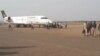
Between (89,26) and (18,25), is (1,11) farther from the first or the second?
(89,26)

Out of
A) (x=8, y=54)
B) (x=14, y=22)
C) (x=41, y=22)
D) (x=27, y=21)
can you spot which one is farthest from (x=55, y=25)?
(x=8, y=54)

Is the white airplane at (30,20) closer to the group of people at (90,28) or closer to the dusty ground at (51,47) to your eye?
the group of people at (90,28)

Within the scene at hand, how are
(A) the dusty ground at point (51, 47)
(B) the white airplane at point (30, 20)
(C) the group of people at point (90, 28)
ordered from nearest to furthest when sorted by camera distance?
(A) the dusty ground at point (51, 47) → (C) the group of people at point (90, 28) → (B) the white airplane at point (30, 20)

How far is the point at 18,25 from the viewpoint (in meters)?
73.1

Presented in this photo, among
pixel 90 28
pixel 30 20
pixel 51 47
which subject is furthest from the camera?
pixel 30 20

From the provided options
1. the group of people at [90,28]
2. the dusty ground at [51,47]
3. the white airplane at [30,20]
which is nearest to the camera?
the dusty ground at [51,47]

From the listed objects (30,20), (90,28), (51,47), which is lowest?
(51,47)

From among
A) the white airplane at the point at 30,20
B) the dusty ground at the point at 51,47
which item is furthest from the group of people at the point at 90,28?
the white airplane at the point at 30,20

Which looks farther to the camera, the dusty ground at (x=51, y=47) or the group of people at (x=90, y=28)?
the group of people at (x=90, y=28)

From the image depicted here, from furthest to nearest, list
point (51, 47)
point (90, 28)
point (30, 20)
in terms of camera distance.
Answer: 1. point (30, 20)
2. point (90, 28)
3. point (51, 47)

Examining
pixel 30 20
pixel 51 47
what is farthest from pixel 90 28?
pixel 30 20

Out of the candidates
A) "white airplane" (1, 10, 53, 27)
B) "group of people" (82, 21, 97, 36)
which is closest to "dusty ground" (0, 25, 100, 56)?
"group of people" (82, 21, 97, 36)

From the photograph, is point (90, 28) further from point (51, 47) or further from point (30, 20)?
point (30, 20)

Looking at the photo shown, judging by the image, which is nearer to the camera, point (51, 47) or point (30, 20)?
point (51, 47)
